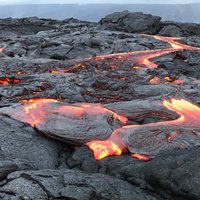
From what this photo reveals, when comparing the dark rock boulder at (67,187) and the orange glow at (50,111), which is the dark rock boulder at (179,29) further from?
the dark rock boulder at (67,187)

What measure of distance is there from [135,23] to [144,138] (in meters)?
30.6

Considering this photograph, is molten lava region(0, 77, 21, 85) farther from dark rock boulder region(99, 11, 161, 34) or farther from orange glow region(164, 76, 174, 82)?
dark rock boulder region(99, 11, 161, 34)

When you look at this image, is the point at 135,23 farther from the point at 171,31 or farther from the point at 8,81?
the point at 8,81

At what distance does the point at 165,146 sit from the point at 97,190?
3095 millimetres

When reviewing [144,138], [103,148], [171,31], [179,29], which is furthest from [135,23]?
[103,148]

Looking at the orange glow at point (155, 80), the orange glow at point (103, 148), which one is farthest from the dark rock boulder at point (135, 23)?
the orange glow at point (103, 148)

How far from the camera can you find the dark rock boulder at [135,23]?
37250mm

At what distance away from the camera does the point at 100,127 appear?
366 inches

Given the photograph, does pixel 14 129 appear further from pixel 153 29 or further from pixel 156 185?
pixel 153 29

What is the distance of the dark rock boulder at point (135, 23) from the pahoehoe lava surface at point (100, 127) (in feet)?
53.8

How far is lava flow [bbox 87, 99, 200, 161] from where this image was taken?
830 cm

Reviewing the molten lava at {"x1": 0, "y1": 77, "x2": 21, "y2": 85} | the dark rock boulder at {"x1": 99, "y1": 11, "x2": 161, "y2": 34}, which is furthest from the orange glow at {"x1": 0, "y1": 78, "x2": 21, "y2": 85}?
the dark rock boulder at {"x1": 99, "y1": 11, "x2": 161, "y2": 34}

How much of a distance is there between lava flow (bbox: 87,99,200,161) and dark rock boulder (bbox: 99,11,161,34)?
28.3 meters

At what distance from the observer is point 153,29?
3772 centimetres
